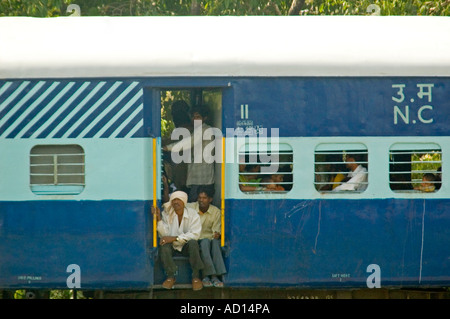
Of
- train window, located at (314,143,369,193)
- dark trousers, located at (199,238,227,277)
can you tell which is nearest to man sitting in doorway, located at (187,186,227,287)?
dark trousers, located at (199,238,227,277)

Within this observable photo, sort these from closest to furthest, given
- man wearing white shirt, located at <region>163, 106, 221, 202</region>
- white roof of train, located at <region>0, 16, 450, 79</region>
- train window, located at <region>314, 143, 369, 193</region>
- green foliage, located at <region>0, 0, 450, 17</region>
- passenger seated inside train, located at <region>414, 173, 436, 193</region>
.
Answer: white roof of train, located at <region>0, 16, 450, 79</region>, train window, located at <region>314, 143, 369, 193</region>, passenger seated inside train, located at <region>414, 173, 436, 193</region>, man wearing white shirt, located at <region>163, 106, 221, 202</region>, green foliage, located at <region>0, 0, 450, 17</region>

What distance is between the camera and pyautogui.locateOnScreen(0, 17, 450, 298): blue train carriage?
28.8 feet

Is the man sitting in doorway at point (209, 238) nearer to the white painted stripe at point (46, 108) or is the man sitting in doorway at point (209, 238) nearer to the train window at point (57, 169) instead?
the train window at point (57, 169)

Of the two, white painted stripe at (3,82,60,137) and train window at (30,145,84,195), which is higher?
white painted stripe at (3,82,60,137)

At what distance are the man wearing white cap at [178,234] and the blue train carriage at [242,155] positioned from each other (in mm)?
125

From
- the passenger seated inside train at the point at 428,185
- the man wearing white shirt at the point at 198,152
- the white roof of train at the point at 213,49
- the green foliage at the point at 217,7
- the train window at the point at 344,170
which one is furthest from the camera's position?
the green foliage at the point at 217,7

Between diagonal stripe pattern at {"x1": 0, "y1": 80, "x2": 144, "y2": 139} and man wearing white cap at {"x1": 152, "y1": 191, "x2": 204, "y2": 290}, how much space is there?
33.1 inches

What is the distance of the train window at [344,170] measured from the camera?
8875 mm

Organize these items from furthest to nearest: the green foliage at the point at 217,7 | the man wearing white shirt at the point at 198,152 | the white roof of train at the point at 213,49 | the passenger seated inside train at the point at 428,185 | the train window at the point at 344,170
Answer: the green foliage at the point at 217,7 → the man wearing white shirt at the point at 198,152 → the passenger seated inside train at the point at 428,185 → the train window at the point at 344,170 → the white roof of train at the point at 213,49

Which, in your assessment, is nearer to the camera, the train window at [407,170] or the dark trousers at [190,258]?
the dark trousers at [190,258]

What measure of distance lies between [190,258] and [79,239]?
1137 millimetres

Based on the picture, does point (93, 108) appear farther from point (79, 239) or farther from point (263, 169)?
point (263, 169)

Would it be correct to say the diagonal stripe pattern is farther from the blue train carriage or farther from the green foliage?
the green foliage

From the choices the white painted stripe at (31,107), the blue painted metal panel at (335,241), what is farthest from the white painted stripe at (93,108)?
the blue painted metal panel at (335,241)
